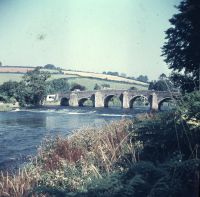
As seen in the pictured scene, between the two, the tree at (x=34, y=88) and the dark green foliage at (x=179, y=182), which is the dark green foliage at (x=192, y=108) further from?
the tree at (x=34, y=88)

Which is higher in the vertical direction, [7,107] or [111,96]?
[111,96]

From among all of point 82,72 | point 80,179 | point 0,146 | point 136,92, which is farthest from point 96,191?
point 82,72

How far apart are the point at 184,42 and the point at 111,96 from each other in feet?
203

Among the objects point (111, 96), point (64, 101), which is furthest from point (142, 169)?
point (64, 101)

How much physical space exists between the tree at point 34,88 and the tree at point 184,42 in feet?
195

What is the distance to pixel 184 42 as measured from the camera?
78.0ft

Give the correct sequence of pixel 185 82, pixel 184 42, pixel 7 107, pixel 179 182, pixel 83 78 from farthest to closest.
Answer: pixel 83 78
pixel 7 107
pixel 184 42
pixel 185 82
pixel 179 182

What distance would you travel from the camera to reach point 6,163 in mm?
15680

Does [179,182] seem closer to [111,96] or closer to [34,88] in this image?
[34,88]

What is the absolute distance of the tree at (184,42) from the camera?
66.8 feet

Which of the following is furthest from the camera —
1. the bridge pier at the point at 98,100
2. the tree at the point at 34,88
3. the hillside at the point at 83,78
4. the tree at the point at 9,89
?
the hillside at the point at 83,78

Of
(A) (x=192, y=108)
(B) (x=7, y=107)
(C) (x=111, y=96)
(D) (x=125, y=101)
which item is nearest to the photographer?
(A) (x=192, y=108)

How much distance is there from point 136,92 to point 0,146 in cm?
5871

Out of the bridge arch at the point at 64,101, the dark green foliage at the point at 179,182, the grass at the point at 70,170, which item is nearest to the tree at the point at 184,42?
the grass at the point at 70,170
